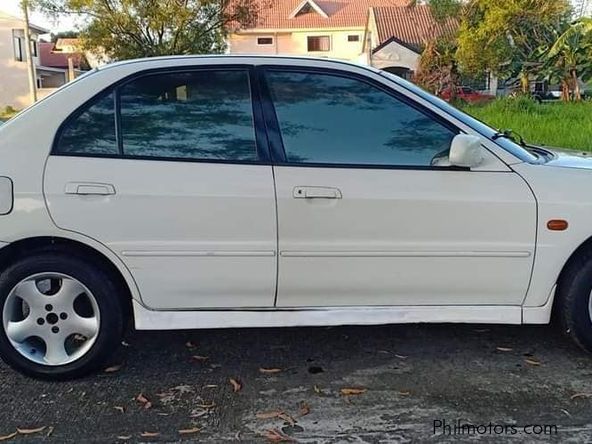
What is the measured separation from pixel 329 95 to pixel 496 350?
1.80 m

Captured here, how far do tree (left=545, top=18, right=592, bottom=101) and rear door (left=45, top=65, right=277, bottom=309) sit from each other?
73.0ft

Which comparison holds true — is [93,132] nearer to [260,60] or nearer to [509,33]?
[260,60]

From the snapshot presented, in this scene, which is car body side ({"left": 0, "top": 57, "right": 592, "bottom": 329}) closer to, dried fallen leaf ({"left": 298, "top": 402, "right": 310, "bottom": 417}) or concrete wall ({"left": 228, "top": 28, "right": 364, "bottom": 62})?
dried fallen leaf ({"left": 298, "top": 402, "right": 310, "bottom": 417})

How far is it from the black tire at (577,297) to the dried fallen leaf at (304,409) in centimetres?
150

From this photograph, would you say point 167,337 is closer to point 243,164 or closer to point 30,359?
point 30,359

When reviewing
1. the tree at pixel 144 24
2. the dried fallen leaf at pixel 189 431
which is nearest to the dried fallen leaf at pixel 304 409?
the dried fallen leaf at pixel 189 431

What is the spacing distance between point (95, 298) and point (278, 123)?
4.42 feet

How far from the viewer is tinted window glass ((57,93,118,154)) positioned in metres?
3.45

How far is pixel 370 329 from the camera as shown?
4277mm

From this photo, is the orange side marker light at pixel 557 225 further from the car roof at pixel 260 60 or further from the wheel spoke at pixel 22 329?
the wheel spoke at pixel 22 329

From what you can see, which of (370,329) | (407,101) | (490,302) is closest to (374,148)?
(407,101)

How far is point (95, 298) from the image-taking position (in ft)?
11.4

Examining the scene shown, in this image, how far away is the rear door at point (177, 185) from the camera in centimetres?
339

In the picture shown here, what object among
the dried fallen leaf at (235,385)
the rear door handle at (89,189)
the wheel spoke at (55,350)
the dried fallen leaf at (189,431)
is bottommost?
the dried fallen leaf at (235,385)
